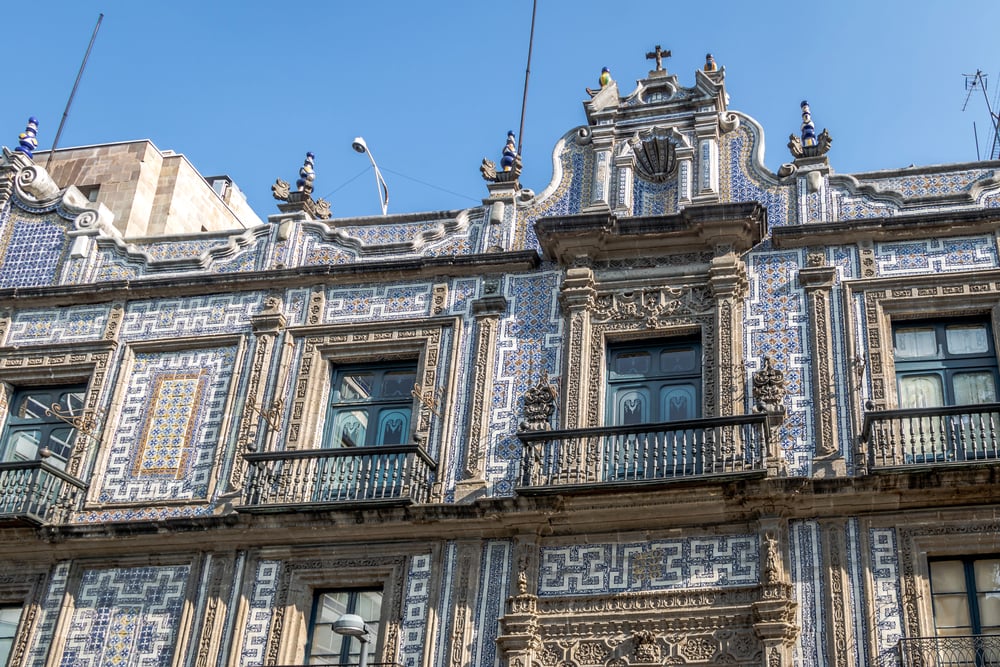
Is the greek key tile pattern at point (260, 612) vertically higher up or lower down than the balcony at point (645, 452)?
lower down

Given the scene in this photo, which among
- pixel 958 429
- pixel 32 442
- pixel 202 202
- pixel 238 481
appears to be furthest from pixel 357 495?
pixel 202 202

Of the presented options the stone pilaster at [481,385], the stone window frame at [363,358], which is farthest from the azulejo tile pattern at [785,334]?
the stone window frame at [363,358]

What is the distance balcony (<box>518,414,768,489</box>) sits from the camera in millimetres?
15805

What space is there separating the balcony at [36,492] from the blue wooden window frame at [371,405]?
312 cm

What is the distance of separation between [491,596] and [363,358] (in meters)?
3.95

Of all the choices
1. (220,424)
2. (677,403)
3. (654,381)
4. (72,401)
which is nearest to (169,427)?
(220,424)

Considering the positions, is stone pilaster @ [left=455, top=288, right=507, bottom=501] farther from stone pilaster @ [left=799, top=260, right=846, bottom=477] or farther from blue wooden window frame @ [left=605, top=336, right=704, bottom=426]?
stone pilaster @ [left=799, top=260, right=846, bottom=477]

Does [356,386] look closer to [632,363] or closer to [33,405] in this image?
[632,363]

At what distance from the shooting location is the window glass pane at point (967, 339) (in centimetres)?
1684

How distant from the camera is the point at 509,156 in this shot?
Answer: 1991 centimetres

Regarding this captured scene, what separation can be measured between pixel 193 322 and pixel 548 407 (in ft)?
16.9

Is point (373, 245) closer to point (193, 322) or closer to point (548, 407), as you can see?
point (193, 322)

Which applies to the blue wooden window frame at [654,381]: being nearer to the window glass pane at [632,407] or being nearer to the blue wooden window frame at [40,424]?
the window glass pane at [632,407]

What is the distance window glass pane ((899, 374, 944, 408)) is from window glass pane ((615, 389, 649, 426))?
2.90 m
